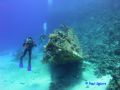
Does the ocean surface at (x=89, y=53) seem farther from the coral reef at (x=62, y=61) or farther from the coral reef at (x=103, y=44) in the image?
the coral reef at (x=62, y=61)

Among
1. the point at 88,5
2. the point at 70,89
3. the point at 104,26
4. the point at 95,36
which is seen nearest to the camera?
the point at 70,89

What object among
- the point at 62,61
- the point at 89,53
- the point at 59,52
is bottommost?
the point at 62,61

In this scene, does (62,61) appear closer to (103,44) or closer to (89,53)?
(89,53)

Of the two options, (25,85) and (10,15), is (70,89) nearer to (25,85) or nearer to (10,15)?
(25,85)

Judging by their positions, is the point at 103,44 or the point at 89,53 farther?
the point at 103,44

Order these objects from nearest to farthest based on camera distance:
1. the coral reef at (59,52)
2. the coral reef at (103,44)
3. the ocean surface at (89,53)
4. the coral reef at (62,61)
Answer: the coral reef at (59,52) → the coral reef at (62,61) → the ocean surface at (89,53) → the coral reef at (103,44)

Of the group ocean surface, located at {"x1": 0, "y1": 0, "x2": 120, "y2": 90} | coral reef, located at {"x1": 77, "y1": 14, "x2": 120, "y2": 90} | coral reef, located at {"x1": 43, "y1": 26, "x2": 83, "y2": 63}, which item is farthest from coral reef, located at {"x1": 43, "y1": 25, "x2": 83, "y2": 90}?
coral reef, located at {"x1": 77, "y1": 14, "x2": 120, "y2": 90}

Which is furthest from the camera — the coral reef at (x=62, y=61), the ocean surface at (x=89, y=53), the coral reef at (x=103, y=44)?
the coral reef at (x=103, y=44)

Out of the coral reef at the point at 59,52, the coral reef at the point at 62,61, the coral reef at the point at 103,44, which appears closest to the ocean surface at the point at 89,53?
the coral reef at the point at 103,44

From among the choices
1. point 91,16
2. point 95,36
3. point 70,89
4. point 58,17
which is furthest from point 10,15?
point 70,89

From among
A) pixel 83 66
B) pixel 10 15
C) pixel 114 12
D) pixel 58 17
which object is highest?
pixel 10 15

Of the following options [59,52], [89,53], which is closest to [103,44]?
[89,53]

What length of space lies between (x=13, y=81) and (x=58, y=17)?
23520mm

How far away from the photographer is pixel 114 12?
29.0 meters
